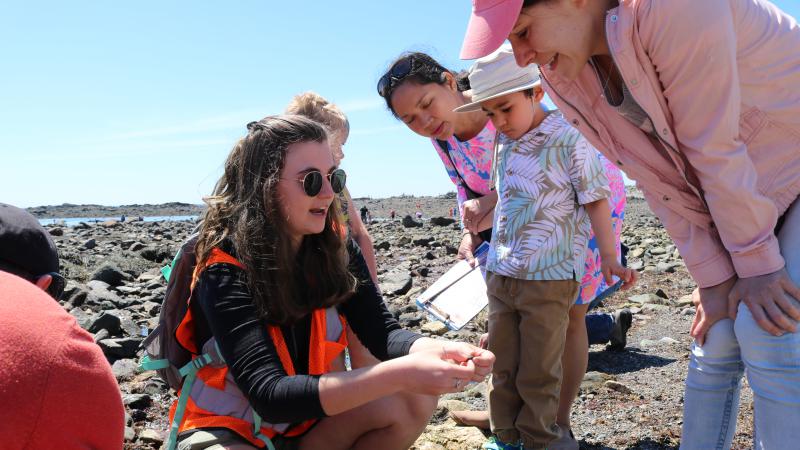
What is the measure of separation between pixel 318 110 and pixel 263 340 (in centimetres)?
218

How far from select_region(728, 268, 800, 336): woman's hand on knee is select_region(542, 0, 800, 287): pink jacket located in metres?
0.03

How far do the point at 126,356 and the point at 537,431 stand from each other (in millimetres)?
3603

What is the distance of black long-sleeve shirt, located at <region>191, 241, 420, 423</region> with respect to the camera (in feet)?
8.04

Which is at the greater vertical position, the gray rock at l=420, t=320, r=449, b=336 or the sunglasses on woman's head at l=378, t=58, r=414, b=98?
the sunglasses on woman's head at l=378, t=58, r=414, b=98

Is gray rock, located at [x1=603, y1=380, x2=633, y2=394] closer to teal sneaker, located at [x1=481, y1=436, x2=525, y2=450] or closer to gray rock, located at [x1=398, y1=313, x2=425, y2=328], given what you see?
teal sneaker, located at [x1=481, y1=436, x2=525, y2=450]

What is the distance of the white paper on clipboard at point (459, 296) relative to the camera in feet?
12.8

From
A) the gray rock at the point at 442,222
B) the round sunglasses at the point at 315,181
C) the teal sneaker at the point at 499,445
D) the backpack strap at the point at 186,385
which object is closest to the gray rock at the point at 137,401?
the backpack strap at the point at 186,385

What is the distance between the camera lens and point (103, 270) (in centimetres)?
952

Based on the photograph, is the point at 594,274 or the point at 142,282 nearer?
the point at 594,274

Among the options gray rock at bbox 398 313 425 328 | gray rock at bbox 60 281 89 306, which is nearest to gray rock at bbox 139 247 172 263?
gray rock at bbox 60 281 89 306

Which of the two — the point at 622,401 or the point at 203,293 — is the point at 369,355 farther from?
the point at 622,401

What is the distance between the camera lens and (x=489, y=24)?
2230 mm

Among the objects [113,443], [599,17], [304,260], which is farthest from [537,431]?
[113,443]

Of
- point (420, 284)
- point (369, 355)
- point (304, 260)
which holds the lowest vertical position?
point (420, 284)
